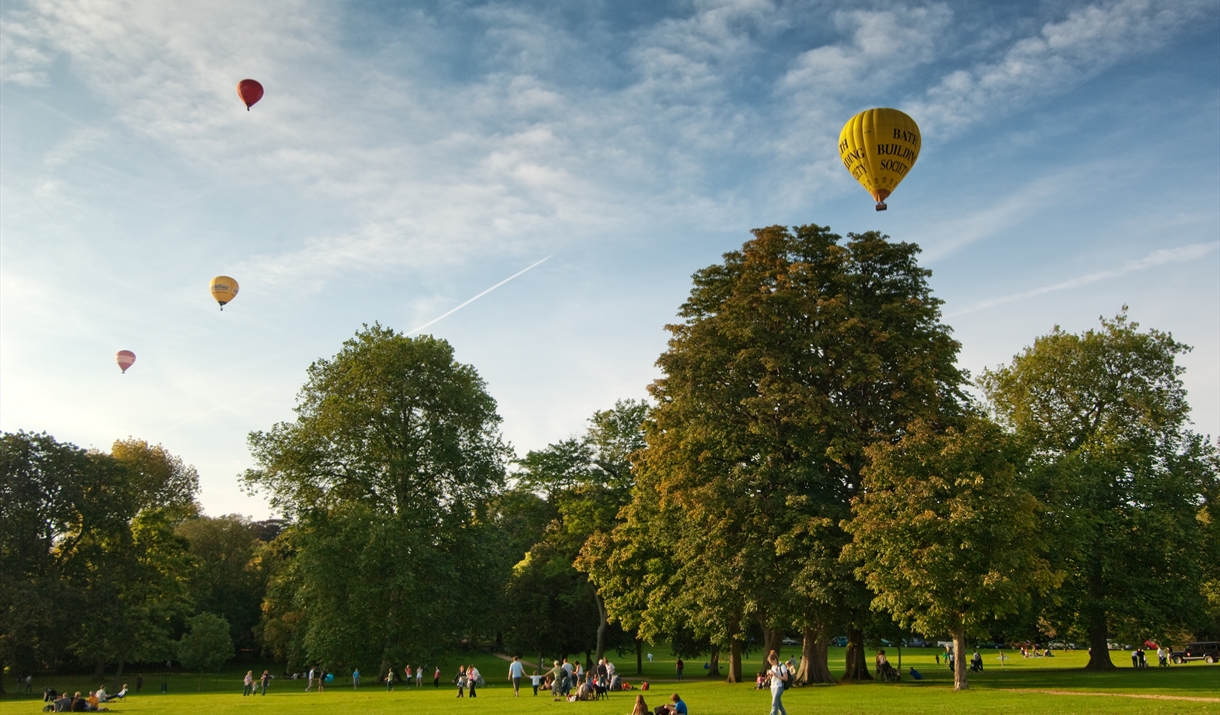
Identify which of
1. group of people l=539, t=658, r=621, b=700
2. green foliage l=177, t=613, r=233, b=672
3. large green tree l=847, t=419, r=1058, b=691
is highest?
large green tree l=847, t=419, r=1058, b=691

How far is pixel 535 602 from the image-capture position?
57688 millimetres

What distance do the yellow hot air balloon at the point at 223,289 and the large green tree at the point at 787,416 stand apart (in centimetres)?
2821

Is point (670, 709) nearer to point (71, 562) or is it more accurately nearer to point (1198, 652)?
point (71, 562)

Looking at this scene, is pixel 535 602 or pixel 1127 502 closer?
pixel 1127 502

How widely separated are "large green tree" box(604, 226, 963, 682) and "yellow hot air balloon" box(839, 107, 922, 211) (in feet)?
9.88

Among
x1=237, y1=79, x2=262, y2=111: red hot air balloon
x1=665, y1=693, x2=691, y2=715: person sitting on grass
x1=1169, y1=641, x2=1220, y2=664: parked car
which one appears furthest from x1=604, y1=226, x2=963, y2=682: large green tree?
x1=1169, y1=641, x2=1220, y2=664: parked car

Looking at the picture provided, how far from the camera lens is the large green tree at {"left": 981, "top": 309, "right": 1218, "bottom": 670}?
40125 mm

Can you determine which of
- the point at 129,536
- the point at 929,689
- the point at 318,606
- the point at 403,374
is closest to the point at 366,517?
the point at 318,606

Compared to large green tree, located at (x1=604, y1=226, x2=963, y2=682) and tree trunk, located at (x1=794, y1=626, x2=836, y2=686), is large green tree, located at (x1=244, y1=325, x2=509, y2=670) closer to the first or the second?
large green tree, located at (x1=604, y1=226, x2=963, y2=682)

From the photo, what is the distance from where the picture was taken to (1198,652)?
70625 millimetres

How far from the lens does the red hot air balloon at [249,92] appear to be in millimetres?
40094

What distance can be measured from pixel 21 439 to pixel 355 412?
20885 mm

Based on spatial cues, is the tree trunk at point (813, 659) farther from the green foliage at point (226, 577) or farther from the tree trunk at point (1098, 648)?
the green foliage at point (226, 577)

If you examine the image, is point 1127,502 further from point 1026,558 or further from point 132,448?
point 132,448
